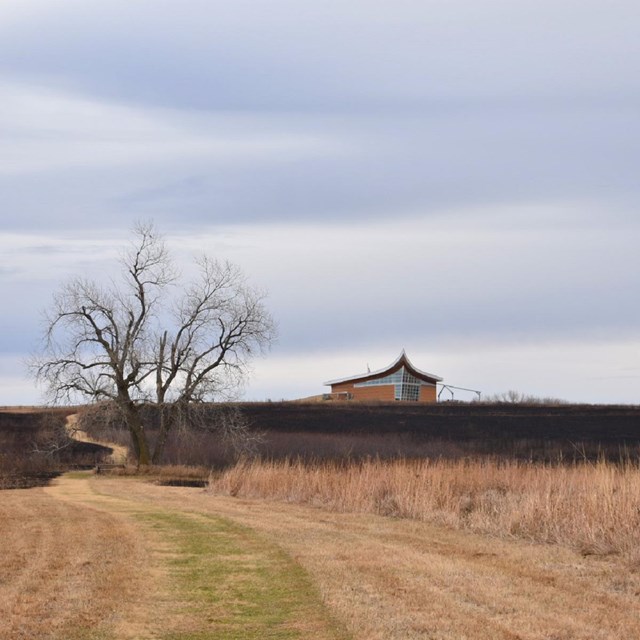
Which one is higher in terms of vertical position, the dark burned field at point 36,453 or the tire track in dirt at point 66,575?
the dark burned field at point 36,453

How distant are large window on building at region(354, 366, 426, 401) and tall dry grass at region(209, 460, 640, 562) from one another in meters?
61.4

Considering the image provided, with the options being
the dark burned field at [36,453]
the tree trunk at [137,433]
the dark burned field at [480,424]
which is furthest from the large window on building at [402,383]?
the tree trunk at [137,433]

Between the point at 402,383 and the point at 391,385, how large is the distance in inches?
43.0

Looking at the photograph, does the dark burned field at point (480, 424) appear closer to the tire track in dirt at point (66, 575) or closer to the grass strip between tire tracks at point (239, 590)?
the tire track in dirt at point (66, 575)

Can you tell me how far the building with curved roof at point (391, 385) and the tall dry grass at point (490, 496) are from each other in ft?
200

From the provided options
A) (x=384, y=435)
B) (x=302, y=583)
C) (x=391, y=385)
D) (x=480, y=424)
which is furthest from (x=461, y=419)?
(x=302, y=583)

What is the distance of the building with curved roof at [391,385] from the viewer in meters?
88.4

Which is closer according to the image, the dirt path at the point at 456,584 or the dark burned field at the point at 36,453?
the dirt path at the point at 456,584

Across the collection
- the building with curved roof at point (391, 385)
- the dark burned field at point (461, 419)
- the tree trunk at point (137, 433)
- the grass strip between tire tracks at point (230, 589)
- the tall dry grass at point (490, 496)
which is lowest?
the grass strip between tire tracks at point (230, 589)

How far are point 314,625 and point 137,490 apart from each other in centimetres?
2137

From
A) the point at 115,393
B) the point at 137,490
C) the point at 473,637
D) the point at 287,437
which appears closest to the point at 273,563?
the point at 473,637

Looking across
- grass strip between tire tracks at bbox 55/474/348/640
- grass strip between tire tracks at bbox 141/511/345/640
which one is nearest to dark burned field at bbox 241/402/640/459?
grass strip between tire tracks at bbox 55/474/348/640

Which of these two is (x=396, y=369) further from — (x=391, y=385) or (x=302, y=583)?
(x=302, y=583)

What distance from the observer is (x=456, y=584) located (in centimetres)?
1138
